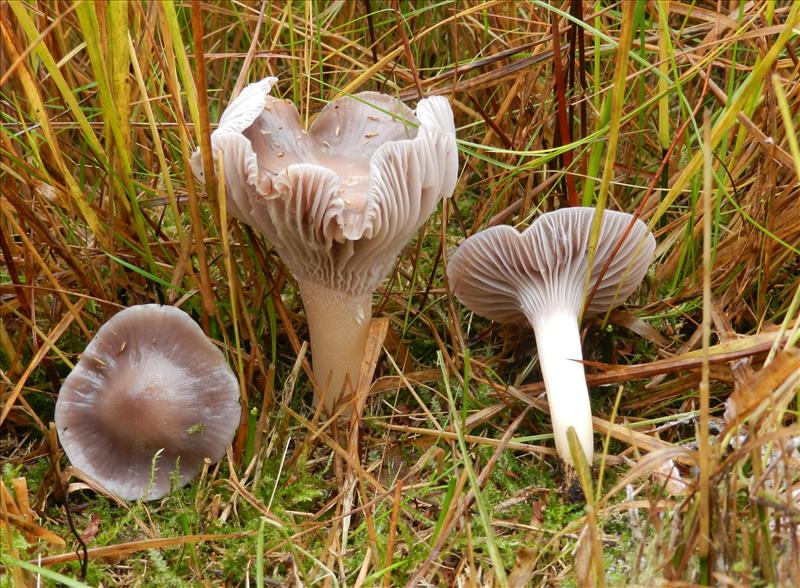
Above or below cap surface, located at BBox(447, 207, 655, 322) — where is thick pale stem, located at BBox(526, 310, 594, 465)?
below

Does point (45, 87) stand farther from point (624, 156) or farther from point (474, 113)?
point (624, 156)

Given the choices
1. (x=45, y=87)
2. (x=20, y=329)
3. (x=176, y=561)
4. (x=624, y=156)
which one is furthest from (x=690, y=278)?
(x=45, y=87)

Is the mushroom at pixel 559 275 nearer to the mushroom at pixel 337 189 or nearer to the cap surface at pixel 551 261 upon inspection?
the cap surface at pixel 551 261

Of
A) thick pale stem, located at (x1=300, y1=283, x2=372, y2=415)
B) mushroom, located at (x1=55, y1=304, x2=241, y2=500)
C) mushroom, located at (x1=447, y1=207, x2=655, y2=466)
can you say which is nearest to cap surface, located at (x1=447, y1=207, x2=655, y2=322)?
mushroom, located at (x1=447, y1=207, x2=655, y2=466)

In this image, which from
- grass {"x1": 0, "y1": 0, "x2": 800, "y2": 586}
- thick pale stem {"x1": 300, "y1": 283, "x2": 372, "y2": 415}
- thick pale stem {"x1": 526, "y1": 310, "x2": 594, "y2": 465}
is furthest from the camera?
thick pale stem {"x1": 300, "y1": 283, "x2": 372, "y2": 415}

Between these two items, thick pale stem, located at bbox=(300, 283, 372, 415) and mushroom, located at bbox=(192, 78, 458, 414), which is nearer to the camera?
mushroom, located at bbox=(192, 78, 458, 414)

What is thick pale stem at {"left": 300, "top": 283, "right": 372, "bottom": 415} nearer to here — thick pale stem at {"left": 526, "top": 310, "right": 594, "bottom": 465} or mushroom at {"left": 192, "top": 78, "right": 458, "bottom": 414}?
Result: mushroom at {"left": 192, "top": 78, "right": 458, "bottom": 414}
